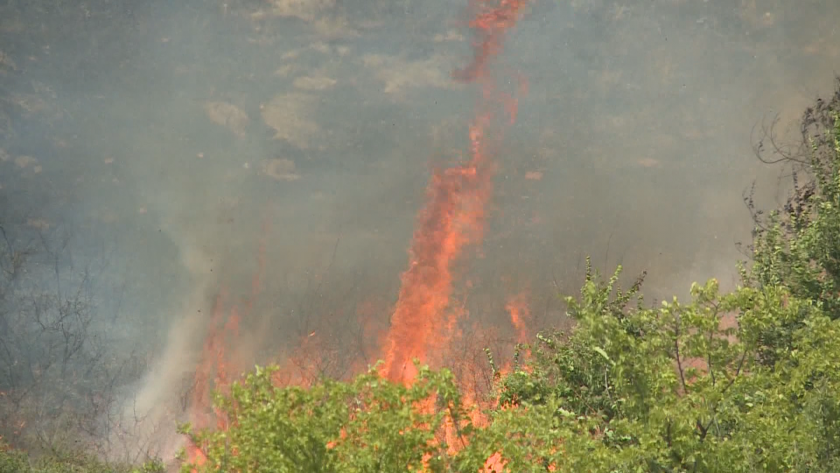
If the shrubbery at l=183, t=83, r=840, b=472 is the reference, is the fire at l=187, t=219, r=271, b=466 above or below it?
above

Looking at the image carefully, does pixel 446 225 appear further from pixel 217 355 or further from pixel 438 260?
pixel 217 355

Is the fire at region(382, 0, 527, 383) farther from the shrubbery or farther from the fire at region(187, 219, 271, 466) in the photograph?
the shrubbery

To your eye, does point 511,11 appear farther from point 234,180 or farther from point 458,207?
point 234,180

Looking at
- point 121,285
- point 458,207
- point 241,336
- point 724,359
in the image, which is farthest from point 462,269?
point 724,359

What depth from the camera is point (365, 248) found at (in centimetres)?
4416

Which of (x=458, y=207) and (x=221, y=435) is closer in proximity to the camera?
(x=221, y=435)

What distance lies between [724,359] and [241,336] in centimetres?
2690

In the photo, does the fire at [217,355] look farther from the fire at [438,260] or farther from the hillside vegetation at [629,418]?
the hillside vegetation at [629,418]

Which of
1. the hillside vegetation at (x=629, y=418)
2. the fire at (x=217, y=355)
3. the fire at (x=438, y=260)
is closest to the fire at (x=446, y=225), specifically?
the fire at (x=438, y=260)

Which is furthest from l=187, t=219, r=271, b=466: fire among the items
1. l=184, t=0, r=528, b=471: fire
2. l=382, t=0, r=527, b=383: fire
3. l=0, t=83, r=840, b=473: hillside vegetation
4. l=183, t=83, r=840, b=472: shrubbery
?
l=183, t=83, r=840, b=472: shrubbery

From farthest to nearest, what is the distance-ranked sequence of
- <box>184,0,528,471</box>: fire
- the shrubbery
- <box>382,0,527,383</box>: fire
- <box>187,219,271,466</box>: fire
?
<box>187,219,271,466</box>: fire
<box>382,0,527,383</box>: fire
<box>184,0,528,471</box>: fire
the shrubbery

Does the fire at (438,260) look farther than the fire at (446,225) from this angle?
No

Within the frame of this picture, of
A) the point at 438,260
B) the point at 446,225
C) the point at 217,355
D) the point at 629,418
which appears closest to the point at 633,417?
the point at 629,418

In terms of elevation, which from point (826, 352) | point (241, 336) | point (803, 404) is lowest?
point (803, 404)
